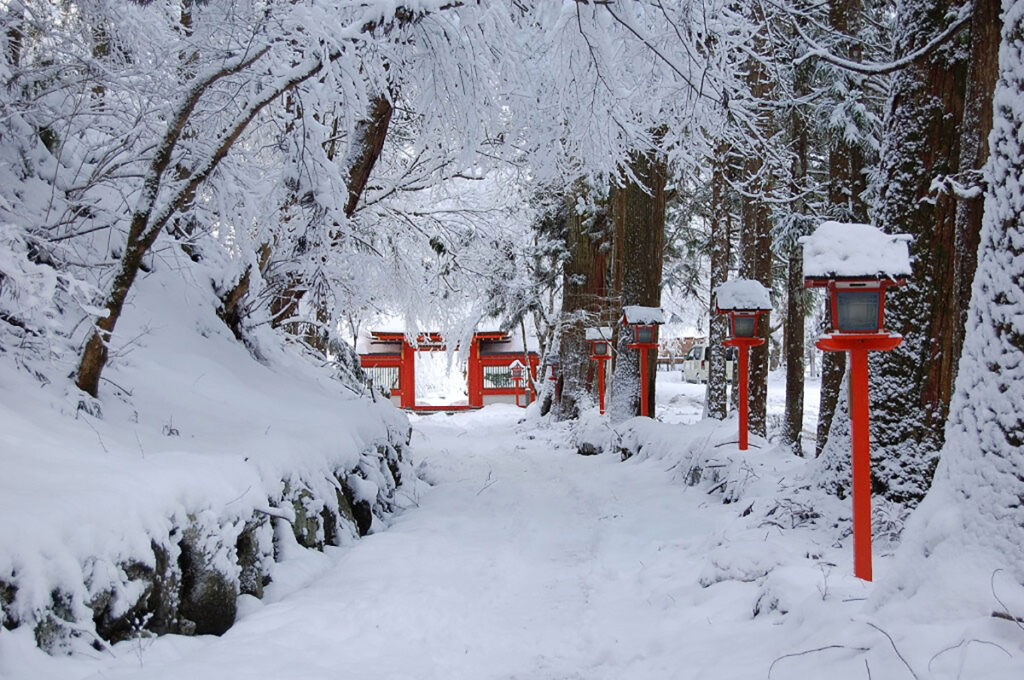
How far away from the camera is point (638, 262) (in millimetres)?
12398

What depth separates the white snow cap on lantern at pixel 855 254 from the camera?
12.3ft

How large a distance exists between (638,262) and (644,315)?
143 cm

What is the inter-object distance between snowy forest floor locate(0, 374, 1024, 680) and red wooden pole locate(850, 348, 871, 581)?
15 centimetres

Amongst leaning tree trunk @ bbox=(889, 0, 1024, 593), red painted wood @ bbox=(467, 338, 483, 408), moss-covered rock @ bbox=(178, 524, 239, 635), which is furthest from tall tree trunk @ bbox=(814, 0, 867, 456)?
red painted wood @ bbox=(467, 338, 483, 408)

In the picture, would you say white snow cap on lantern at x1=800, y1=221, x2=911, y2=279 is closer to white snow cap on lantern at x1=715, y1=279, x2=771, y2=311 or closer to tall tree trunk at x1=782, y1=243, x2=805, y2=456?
white snow cap on lantern at x1=715, y1=279, x2=771, y2=311

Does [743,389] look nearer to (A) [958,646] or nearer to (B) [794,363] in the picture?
(B) [794,363]

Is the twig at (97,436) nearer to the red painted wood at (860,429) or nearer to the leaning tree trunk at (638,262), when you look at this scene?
the red painted wood at (860,429)

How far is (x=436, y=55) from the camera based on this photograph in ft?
15.1

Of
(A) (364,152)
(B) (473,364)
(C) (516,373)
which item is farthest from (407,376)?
(A) (364,152)

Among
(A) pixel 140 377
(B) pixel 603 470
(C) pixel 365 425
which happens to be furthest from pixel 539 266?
(A) pixel 140 377

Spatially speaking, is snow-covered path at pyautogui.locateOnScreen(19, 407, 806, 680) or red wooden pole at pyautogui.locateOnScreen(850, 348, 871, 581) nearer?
snow-covered path at pyautogui.locateOnScreen(19, 407, 806, 680)

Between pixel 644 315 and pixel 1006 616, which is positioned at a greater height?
pixel 644 315

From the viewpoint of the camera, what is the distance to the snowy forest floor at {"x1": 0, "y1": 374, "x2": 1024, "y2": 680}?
2.62 meters

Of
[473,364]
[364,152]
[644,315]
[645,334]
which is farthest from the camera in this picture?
[473,364]
